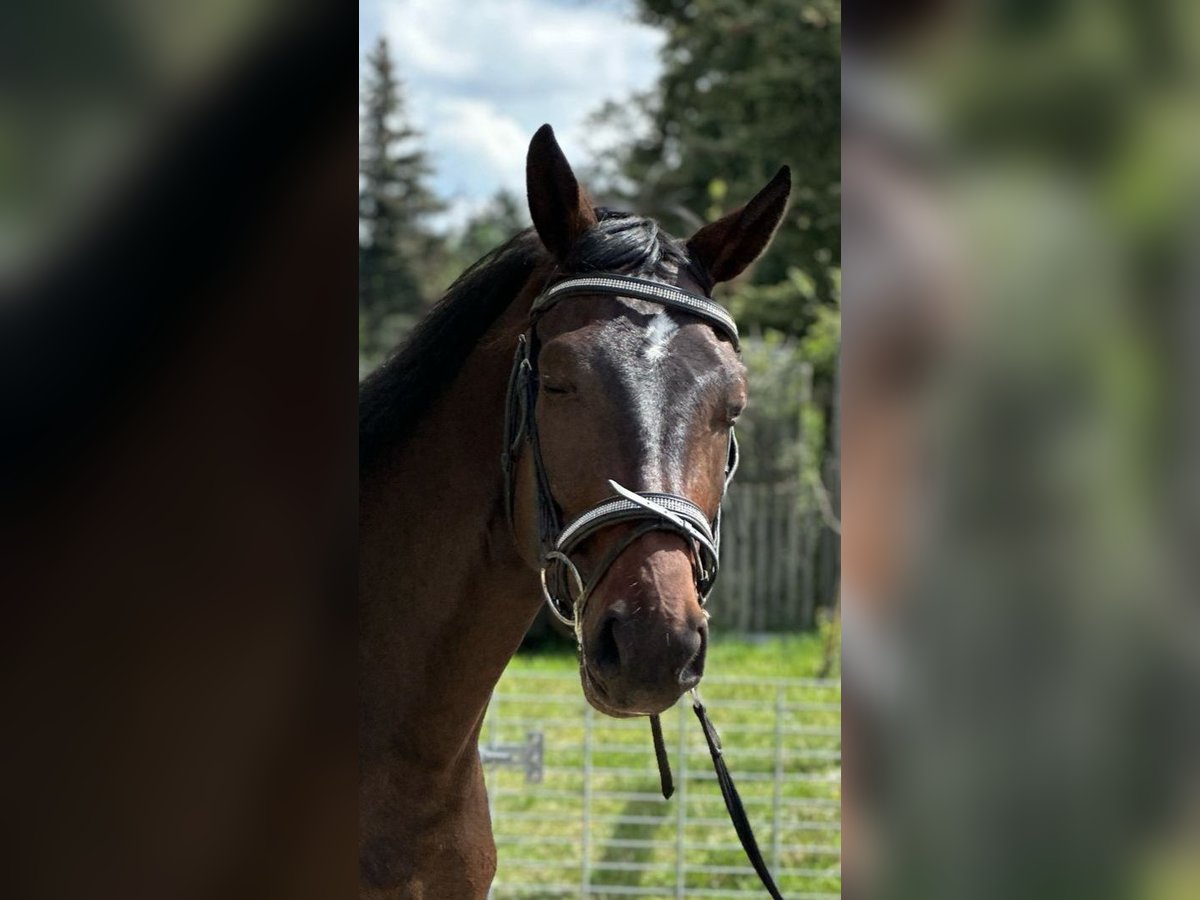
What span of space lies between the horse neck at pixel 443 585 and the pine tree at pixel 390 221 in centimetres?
1383

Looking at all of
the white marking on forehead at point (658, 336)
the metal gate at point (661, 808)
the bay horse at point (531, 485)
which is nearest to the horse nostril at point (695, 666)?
the bay horse at point (531, 485)

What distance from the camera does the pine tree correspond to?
16078 mm

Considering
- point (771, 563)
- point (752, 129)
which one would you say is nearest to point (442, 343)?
point (752, 129)

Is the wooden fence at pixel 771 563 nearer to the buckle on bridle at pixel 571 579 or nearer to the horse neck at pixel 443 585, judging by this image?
the horse neck at pixel 443 585

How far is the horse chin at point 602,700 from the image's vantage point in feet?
5.51

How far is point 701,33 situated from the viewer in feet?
33.3

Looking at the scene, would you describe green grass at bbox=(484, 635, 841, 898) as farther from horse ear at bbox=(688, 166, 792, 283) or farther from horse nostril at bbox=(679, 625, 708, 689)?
horse nostril at bbox=(679, 625, 708, 689)

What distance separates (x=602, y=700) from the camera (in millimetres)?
1716
